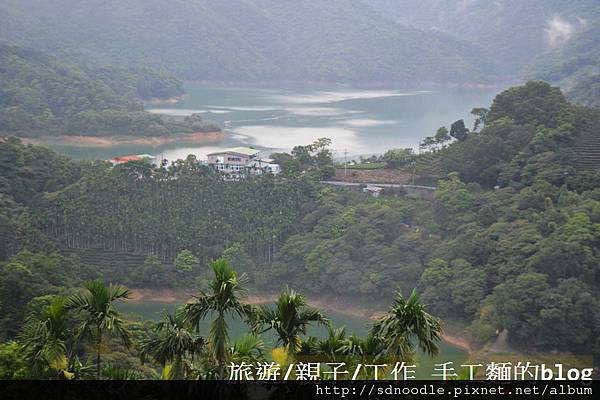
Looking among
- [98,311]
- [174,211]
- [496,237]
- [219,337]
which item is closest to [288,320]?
[219,337]

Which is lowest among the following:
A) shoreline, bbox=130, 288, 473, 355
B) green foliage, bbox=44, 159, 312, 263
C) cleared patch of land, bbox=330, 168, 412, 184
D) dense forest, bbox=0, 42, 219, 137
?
shoreline, bbox=130, 288, 473, 355

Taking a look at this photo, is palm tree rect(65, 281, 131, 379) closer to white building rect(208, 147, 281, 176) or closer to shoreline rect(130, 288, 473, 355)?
shoreline rect(130, 288, 473, 355)

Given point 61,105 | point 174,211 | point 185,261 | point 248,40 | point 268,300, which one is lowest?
point 268,300

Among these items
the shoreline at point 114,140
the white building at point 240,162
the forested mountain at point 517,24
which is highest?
the forested mountain at point 517,24

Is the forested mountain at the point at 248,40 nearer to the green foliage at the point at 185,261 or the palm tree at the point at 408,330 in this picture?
the green foliage at the point at 185,261

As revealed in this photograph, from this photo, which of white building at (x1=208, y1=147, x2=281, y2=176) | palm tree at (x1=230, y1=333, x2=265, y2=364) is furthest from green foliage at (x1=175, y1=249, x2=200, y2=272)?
palm tree at (x1=230, y1=333, x2=265, y2=364)

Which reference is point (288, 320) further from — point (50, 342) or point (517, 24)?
point (517, 24)

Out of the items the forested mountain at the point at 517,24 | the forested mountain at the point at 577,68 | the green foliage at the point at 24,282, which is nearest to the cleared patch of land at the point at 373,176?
the green foliage at the point at 24,282
